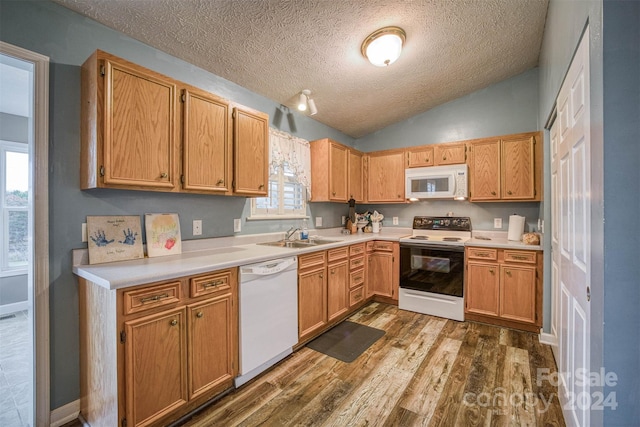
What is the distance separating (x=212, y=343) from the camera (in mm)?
1781

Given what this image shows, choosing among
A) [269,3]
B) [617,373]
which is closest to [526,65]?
[269,3]

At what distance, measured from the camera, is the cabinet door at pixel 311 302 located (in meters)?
2.47

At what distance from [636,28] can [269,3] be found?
6.06ft

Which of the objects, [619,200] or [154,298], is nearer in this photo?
[619,200]

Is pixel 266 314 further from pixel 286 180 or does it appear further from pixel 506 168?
pixel 506 168

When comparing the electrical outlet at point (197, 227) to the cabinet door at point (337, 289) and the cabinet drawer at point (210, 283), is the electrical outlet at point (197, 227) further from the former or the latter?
the cabinet door at point (337, 289)

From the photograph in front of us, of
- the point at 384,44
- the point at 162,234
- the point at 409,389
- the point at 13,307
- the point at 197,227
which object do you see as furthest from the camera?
the point at 13,307

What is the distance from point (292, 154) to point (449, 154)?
2042 millimetres

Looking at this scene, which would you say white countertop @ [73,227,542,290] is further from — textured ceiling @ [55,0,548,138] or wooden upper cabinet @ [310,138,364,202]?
textured ceiling @ [55,0,548,138]

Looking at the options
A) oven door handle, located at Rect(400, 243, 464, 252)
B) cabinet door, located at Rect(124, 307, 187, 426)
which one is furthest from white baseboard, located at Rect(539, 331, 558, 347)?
cabinet door, located at Rect(124, 307, 187, 426)

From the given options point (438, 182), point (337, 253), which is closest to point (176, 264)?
point (337, 253)

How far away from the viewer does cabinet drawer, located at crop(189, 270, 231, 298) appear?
1680mm

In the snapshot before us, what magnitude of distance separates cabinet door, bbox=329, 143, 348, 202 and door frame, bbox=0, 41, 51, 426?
2625 millimetres

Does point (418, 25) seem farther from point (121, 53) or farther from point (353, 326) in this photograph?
point (353, 326)
